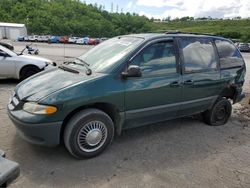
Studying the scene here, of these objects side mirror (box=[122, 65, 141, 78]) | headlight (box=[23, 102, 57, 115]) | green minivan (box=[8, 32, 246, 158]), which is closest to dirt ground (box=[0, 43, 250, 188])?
green minivan (box=[8, 32, 246, 158])

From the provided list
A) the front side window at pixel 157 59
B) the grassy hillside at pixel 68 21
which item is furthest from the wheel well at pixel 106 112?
the grassy hillside at pixel 68 21

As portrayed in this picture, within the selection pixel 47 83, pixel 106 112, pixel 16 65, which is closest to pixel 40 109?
pixel 47 83

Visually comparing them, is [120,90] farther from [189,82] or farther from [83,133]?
[189,82]

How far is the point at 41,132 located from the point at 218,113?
3.44m

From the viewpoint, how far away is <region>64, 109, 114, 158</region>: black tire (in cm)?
373

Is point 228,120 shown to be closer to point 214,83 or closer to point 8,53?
point 214,83

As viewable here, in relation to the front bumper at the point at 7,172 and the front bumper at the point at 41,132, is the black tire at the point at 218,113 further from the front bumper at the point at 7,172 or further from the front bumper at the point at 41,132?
the front bumper at the point at 7,172

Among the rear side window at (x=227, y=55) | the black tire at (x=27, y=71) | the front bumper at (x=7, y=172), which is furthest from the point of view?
the black tire at (x=27, y=71)

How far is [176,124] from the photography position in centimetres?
545

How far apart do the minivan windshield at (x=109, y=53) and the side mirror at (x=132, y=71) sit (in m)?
0.26

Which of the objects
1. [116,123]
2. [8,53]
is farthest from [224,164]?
[8,53]

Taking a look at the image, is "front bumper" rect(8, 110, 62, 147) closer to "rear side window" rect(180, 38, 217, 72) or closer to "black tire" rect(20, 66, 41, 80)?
"rear side window" rect(180, 38, 217, 72)

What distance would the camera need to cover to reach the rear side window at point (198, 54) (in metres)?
4.76

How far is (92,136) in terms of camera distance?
389 centimetres
